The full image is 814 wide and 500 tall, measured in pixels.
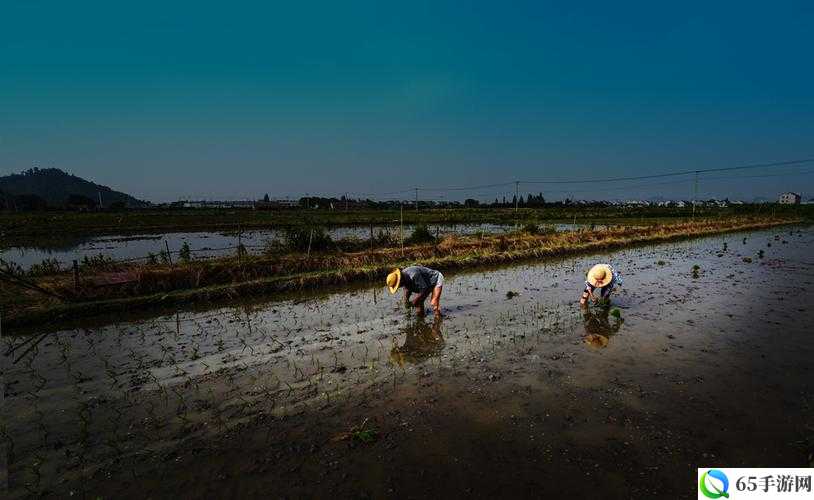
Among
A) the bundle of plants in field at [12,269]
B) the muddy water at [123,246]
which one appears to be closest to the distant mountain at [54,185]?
the muddy water at [123,246]

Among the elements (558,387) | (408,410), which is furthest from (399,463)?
(558,387)

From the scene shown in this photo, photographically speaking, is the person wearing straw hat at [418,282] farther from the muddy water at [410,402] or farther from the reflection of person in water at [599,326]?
the reflection of person in water at [599,326]

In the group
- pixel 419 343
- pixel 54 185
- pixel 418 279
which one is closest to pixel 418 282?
pixel 418 279

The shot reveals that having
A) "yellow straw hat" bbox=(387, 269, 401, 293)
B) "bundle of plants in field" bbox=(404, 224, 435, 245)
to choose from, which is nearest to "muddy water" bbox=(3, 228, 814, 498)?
"yellow straw hat" bbox=(387, 269, 401, 293)

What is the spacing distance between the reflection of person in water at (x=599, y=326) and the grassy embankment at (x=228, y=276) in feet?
26.4

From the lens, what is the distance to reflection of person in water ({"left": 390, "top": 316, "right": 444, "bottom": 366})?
23.9ft

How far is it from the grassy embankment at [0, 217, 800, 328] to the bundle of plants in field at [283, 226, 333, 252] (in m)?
0.54

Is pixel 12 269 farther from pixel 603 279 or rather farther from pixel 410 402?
pixel 603 279

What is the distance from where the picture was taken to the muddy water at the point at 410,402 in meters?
Answer: 4.13

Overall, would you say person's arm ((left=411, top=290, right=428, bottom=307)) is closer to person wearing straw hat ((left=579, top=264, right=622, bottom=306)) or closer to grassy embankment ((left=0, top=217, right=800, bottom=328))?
person wearing straw hat ((left=579, top=264, right=622, bottom=306))

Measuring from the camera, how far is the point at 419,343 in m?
8.00

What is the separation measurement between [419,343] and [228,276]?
29.2 feet

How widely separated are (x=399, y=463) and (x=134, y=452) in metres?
3.24

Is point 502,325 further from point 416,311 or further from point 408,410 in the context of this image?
point 408,410
